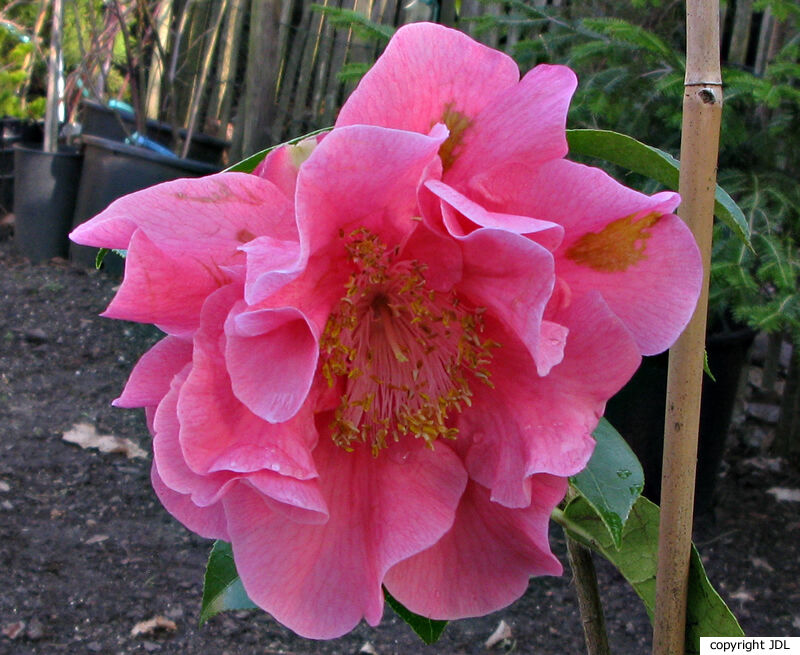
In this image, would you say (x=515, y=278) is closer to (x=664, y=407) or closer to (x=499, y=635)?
(x=499, y=635)

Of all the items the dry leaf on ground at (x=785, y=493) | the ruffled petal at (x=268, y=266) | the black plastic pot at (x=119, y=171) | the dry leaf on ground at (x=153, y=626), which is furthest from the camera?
the black plastic pot at (x=119, y=171)

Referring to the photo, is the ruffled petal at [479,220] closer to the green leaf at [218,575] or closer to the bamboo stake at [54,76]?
the green leaf at [218,575]

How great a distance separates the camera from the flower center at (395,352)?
21.2 inches

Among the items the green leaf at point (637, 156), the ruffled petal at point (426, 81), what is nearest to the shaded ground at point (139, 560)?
the green leaf at point (637, 156)

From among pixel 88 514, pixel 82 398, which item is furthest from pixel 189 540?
pixel 82 398

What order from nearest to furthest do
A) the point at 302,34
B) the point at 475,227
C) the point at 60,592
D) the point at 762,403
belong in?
the point at 475,227, the point at 60,592, the point at 762,403, the point at 302,34

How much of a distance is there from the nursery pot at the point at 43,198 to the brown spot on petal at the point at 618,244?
403cm

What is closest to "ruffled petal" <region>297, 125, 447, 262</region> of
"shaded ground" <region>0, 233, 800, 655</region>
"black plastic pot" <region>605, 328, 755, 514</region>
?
"shaded ground" <region>0, 233, 800, 655</region>

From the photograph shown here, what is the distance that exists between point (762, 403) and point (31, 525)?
2491 millimetres

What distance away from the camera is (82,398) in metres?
2.92

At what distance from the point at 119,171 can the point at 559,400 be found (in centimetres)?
366

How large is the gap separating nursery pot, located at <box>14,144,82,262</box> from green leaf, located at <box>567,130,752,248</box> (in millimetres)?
3937

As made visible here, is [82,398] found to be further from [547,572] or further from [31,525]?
[547,572]

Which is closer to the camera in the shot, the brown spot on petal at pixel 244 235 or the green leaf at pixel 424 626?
the brown spot on petal at pixel 244 235
